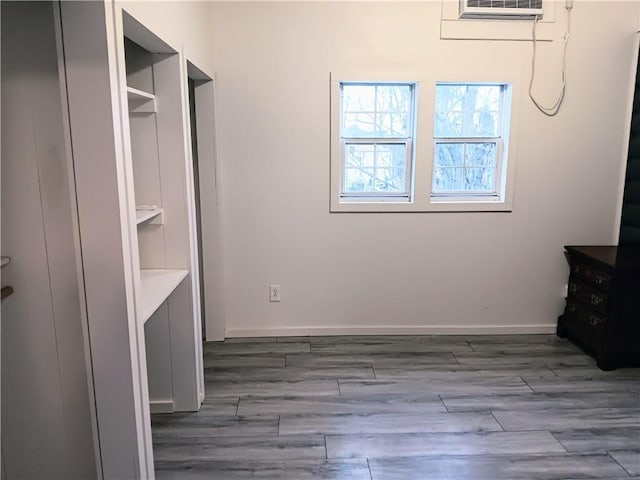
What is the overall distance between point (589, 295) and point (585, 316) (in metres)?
0.16

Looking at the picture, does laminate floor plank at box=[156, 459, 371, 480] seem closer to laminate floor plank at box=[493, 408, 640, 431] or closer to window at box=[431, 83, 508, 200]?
laminate floor plank at box=[493, 408, 640, 431]

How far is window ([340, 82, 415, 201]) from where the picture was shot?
10.7ft

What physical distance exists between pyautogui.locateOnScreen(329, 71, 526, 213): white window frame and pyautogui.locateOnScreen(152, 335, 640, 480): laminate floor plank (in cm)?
103

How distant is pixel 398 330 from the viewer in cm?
352

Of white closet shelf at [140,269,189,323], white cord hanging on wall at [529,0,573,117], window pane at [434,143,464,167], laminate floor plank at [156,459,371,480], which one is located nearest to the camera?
white closet shelf at [140,269,189,323]

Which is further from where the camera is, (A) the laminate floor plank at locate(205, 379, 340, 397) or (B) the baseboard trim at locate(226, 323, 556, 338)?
(B) the baseboard trim at locate(226, 323, 556, 338)

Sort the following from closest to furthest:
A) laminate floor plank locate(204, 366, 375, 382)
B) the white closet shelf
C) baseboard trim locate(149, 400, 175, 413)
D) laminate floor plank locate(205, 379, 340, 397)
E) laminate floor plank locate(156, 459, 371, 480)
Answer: the white closet shelf → laminate floor plank locate(156, 459, 371, 480) → baseboard trim locate(149, 400, 175, 413) → laminate floor plank locate(205, 379, 340, 397) → laminate floor plank locate(204, 366, 375, 382)

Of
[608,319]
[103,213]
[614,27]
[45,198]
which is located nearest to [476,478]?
[608,319]

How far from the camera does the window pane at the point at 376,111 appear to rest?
3.27m

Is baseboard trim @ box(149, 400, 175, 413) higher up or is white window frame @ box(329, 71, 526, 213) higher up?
white window frame @ box(329, 71, 526, 213)

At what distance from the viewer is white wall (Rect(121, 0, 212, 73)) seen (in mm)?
1686

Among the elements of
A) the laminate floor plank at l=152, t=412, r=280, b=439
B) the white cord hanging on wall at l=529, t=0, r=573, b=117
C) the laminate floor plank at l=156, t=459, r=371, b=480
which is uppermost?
the white cord hanging on wall at l=529, t=0, r=573, b=117

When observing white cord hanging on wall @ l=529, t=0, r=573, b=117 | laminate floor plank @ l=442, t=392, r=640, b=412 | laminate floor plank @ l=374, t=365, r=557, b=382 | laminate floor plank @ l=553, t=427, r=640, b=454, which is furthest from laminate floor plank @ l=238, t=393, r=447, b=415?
white cord hanging on wall @ l=529, t=0, r=573, b=117

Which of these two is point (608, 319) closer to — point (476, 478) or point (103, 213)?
point (476, 478)
